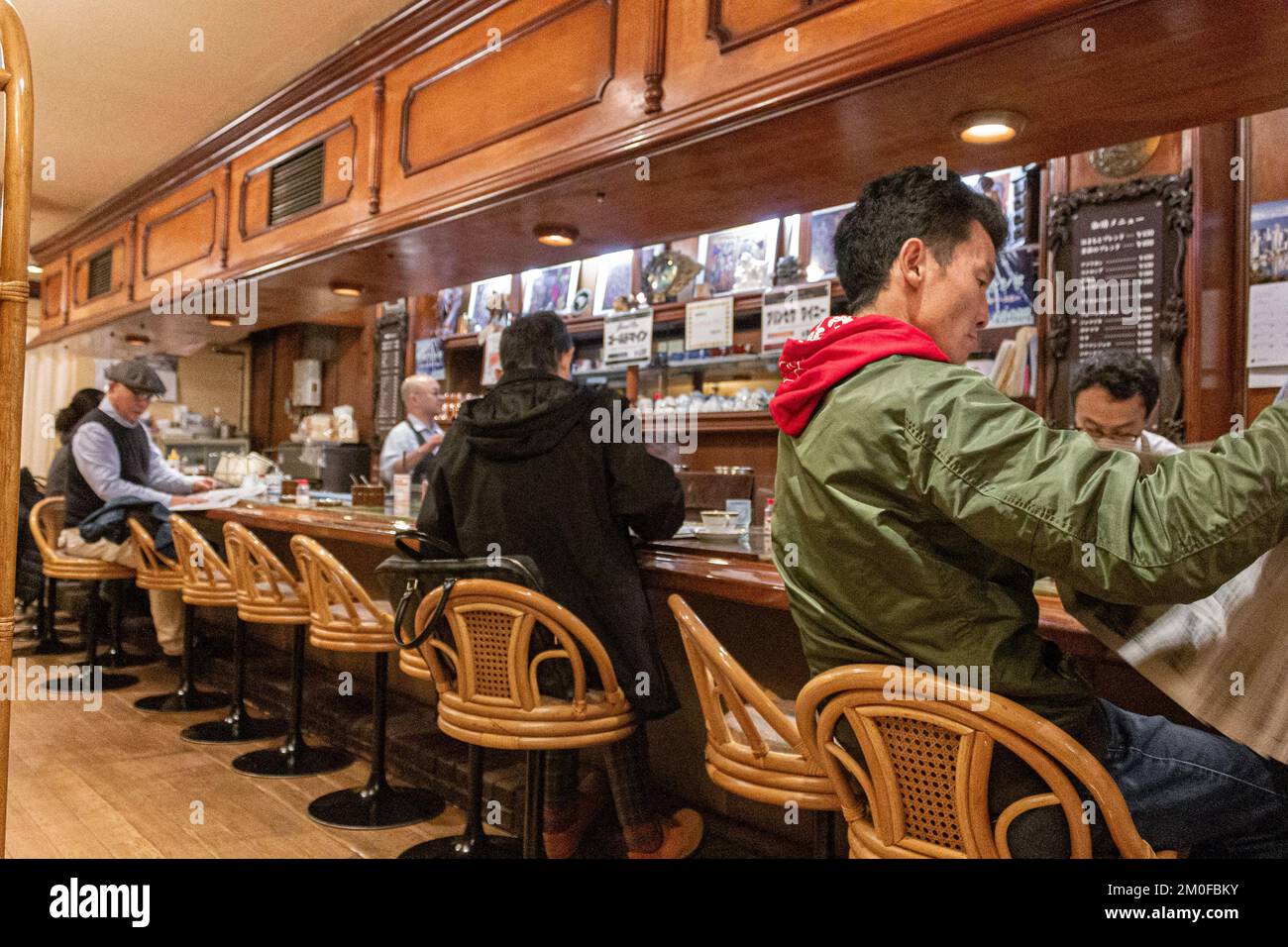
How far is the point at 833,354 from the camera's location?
141 cm

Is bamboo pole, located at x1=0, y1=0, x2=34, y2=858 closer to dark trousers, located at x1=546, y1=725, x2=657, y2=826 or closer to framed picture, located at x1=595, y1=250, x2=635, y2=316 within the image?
dark trousers, located at x1=546, y1=725, x2=657, y2=826

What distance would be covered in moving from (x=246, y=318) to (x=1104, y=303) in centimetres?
481

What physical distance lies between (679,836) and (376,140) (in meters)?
2.92

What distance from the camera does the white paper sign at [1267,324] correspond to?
3.76 meters

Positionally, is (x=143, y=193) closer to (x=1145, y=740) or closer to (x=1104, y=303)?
(x=1104, y=303)

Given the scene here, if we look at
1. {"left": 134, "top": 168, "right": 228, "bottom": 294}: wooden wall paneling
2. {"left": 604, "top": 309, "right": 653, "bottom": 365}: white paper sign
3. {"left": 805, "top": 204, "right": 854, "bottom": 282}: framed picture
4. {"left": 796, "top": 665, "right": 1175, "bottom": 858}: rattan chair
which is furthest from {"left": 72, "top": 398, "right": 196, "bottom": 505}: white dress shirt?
{"left": 796, "top": 665, "right": 1175, "bottom": 858}: rattan chair

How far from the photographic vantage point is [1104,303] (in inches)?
163

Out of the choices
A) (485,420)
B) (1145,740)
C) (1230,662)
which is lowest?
(1145,740)

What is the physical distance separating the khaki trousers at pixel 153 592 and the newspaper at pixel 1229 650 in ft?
15.2

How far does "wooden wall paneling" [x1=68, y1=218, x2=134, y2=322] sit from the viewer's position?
6.31 meters

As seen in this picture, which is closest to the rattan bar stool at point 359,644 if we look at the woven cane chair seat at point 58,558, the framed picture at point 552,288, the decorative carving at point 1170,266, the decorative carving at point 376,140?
the decorative carving at point 376,140

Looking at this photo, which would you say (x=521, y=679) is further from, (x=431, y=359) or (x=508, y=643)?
(x=431, y=359)

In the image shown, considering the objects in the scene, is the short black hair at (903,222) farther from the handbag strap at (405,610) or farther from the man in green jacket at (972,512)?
the handbag strap at (405,610)
